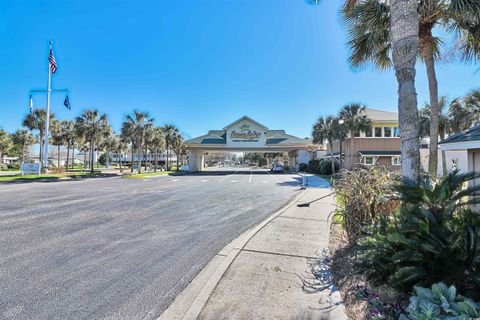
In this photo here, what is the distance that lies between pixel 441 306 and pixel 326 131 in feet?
115

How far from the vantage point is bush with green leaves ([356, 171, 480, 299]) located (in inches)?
110

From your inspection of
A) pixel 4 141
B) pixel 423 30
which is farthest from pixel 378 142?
pixel 4 141

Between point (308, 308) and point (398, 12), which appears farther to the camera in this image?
point (398, 12)

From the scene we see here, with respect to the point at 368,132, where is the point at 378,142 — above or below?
below

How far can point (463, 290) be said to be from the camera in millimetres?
2779

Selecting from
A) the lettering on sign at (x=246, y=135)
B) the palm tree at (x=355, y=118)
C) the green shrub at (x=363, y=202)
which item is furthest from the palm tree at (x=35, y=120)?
the green shrub at (x=363, y=202)

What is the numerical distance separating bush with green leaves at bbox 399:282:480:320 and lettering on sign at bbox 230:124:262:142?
4223cm

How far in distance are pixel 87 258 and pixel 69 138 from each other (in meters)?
53.6

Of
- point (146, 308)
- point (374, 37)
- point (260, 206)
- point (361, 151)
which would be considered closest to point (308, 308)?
point (146, 308)

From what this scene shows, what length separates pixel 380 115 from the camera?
33.6m

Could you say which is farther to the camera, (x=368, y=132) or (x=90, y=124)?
(x=90, y=124)

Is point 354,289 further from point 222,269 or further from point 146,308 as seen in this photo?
point 146,308

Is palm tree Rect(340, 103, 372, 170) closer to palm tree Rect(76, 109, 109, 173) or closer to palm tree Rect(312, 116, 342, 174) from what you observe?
palm tree Rect(312, 116, 342, 174)

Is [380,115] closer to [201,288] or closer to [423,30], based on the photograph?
[423,30]
